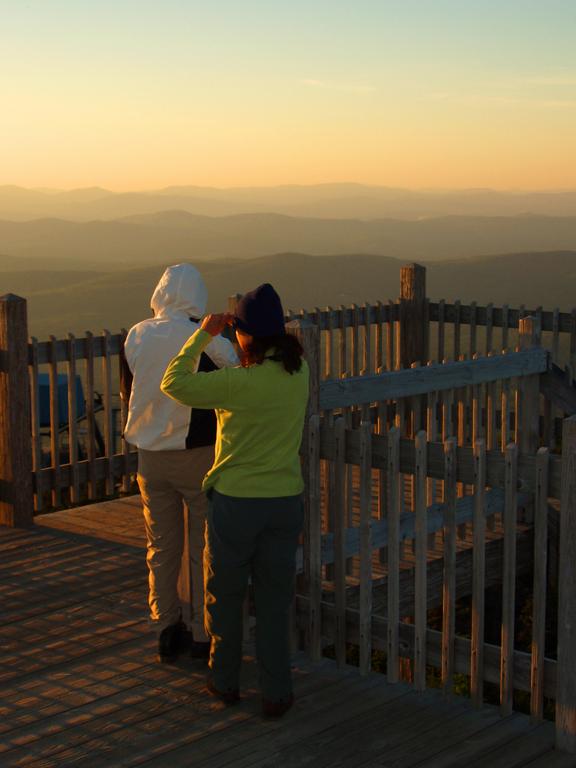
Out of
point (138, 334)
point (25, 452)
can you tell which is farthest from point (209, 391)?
point (25, 452)

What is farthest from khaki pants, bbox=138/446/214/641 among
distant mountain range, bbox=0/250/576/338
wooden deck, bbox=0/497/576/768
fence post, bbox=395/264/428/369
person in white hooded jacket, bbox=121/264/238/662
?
distant mountain range, bbox=0/250/576/338

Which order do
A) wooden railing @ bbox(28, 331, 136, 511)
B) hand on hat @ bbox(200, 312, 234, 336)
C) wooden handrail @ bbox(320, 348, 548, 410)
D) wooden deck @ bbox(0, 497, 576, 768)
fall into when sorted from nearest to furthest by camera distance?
1. wooden deck @ bbox(0, 497, 576, 768)
2. hand on hat @ bbox(200, 312, 234, 336)
3. wooden handrail @ bbox(320, 348, 548, 410)
4. wooden railing @ bbox(28, 331, 136, 511)

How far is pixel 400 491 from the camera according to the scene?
20.4 ft

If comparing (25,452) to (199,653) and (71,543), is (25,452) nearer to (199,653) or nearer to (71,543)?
(71,543)

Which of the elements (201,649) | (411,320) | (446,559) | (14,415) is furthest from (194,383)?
(411,320)

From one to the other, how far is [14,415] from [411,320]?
5758 millimetres

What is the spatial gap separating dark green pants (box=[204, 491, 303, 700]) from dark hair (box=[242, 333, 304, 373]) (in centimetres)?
63

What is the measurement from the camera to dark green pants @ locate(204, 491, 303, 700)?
5.38 meters

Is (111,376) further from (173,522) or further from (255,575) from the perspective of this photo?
(255,575)

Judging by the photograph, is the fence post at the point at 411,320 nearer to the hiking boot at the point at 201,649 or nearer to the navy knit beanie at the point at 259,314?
the hiking boot at the point at 201,649

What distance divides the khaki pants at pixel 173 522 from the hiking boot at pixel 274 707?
2.75 ft

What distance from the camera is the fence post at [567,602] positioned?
17.4ft

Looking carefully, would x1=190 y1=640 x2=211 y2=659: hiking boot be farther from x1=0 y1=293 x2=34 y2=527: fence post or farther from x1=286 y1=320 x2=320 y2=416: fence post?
x1=0 y1=293 x2=34 y2=527: fence post

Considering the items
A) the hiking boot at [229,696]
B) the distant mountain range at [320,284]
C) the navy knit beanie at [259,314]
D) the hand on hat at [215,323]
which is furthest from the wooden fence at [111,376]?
the distant mountain range at [320,284]
